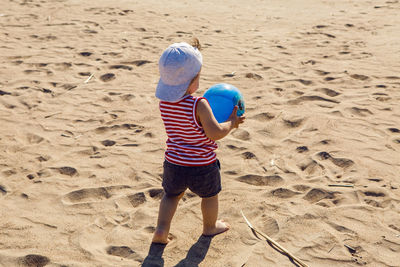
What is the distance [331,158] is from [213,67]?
3.00 m

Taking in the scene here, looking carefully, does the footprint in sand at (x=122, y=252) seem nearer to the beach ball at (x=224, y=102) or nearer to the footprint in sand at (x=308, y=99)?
the beach ball at (x=224, y=102)

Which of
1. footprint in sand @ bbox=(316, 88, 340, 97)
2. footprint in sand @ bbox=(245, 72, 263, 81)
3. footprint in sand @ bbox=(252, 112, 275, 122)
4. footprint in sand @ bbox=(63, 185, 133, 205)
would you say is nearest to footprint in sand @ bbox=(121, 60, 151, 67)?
footprint in sand @ bbox=(245, 72, 263, 81)

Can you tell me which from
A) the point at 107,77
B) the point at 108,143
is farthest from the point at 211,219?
the point at 107,77

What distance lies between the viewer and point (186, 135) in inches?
120

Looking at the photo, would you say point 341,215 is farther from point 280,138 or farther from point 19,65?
point 19,65

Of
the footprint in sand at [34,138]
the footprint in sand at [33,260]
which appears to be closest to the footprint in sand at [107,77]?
the footprint in sand at [34,138]

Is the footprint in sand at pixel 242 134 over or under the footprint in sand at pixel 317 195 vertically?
over

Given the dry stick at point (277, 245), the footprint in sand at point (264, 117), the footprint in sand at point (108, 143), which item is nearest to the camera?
the dry stick at point (277, 245)

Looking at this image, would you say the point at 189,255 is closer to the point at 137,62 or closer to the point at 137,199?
the point at 137,199

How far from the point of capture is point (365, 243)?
3.26 m

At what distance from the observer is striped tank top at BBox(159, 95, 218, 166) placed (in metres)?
2.97

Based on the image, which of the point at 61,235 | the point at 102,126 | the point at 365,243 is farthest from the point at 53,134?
the point at 365,243

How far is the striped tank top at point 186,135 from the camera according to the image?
2.97 metres

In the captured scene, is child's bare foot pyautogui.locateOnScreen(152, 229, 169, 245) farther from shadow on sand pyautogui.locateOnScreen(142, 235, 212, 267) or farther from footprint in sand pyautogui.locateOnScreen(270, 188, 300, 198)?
footprint in sand pyautogui.locateOnScreen(270, 188, 300, 198)
